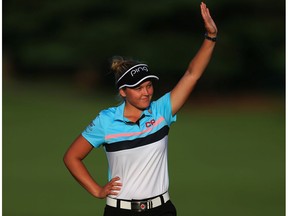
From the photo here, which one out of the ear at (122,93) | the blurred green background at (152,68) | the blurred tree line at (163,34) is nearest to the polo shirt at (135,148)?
the ear at (122,93)

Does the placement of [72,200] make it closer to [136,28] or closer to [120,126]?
[120,126]

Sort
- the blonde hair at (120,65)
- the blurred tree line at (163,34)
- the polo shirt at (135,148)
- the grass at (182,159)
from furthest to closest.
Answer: the blurred tree line at (163,34) → the grass at (182,159) → the blonde hair at (120,65) → the polo shirt at (135,148)

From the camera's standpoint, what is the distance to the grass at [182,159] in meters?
12.9

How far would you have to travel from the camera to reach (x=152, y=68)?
30.9 metres

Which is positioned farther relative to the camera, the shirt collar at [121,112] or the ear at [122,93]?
the ear at [122,93]

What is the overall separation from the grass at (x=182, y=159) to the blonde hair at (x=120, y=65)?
20.3ft

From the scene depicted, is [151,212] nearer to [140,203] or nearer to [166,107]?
[140,203]

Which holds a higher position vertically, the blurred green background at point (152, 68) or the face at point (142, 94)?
the blurred green background at point (152, 68)

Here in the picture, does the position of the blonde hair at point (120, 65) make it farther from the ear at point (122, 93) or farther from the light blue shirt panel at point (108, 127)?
the light blue shirt panel at point (108, 127)

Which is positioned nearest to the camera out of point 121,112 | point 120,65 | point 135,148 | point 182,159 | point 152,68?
Result: point 135,148

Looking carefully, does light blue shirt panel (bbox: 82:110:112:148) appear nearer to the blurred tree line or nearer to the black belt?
the black belt

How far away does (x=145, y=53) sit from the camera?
30.8m

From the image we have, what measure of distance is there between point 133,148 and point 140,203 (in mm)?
360

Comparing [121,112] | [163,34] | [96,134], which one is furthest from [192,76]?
[163,34]
